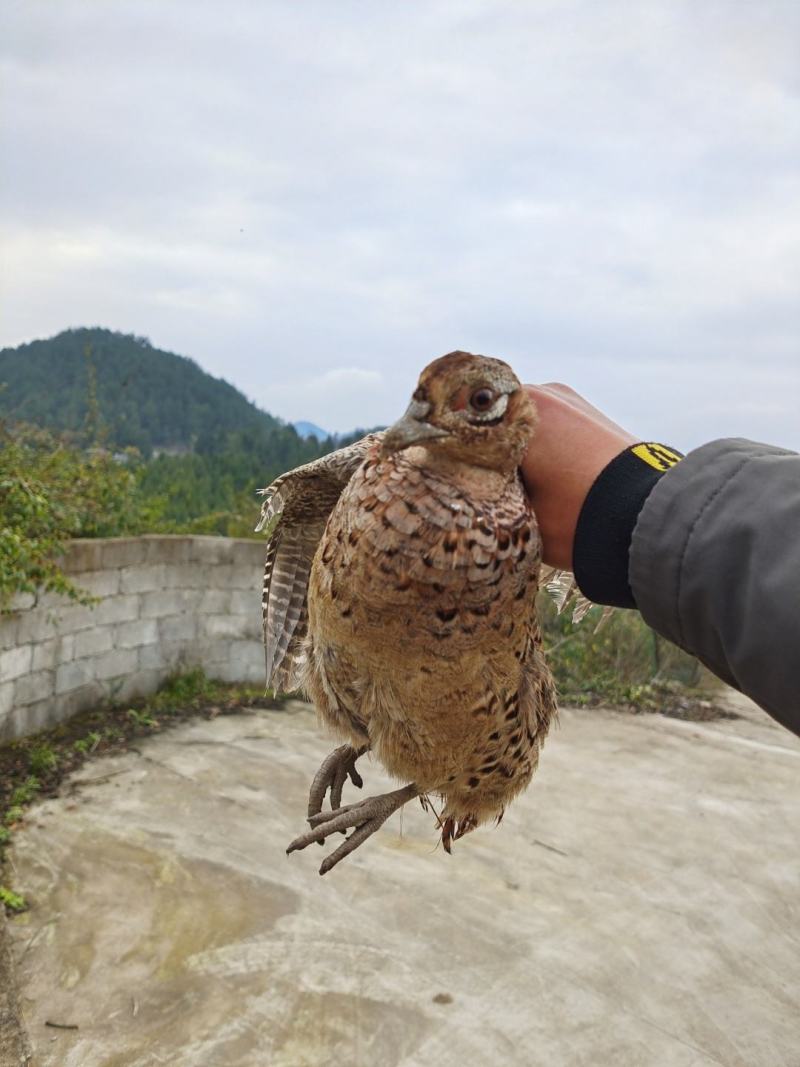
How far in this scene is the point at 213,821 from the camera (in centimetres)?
613

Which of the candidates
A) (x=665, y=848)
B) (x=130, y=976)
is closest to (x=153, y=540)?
(x=130, y=976)

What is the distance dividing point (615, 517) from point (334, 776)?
1094 mm

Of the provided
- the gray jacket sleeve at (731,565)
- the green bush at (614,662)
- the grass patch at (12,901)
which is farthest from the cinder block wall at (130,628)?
the gray jacket sleeve at (731,565)

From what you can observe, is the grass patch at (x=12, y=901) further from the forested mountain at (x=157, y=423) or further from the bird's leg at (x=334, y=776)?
the forested mountain at (x=157, y=423)

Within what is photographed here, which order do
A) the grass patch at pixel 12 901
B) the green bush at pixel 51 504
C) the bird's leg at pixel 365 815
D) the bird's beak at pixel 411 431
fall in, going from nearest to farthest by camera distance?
the bird's beak at pixel 411 431 → the bird's leg at pixel 365 815 → the grass patch at pixel 12 901 → the green bush at pixel 51 504

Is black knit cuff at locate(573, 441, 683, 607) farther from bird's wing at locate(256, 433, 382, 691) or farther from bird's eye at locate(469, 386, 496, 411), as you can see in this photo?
bird's wing at locate(256, 433, 382, 691)

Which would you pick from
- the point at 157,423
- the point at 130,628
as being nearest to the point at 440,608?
the point at 130,628

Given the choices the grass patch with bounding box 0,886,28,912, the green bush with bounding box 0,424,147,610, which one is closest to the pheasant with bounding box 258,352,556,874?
the grass patch with bounding box 0,886,28,912

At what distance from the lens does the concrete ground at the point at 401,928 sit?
13.8ft

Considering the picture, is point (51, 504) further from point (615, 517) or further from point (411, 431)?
point (615, 517)

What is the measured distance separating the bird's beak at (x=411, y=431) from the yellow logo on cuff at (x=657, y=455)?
0.31 metres

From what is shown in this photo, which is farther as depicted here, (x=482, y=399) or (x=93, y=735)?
(x=93, y=735)

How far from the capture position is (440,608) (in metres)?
1.45

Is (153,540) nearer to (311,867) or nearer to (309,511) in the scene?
(311,867)
